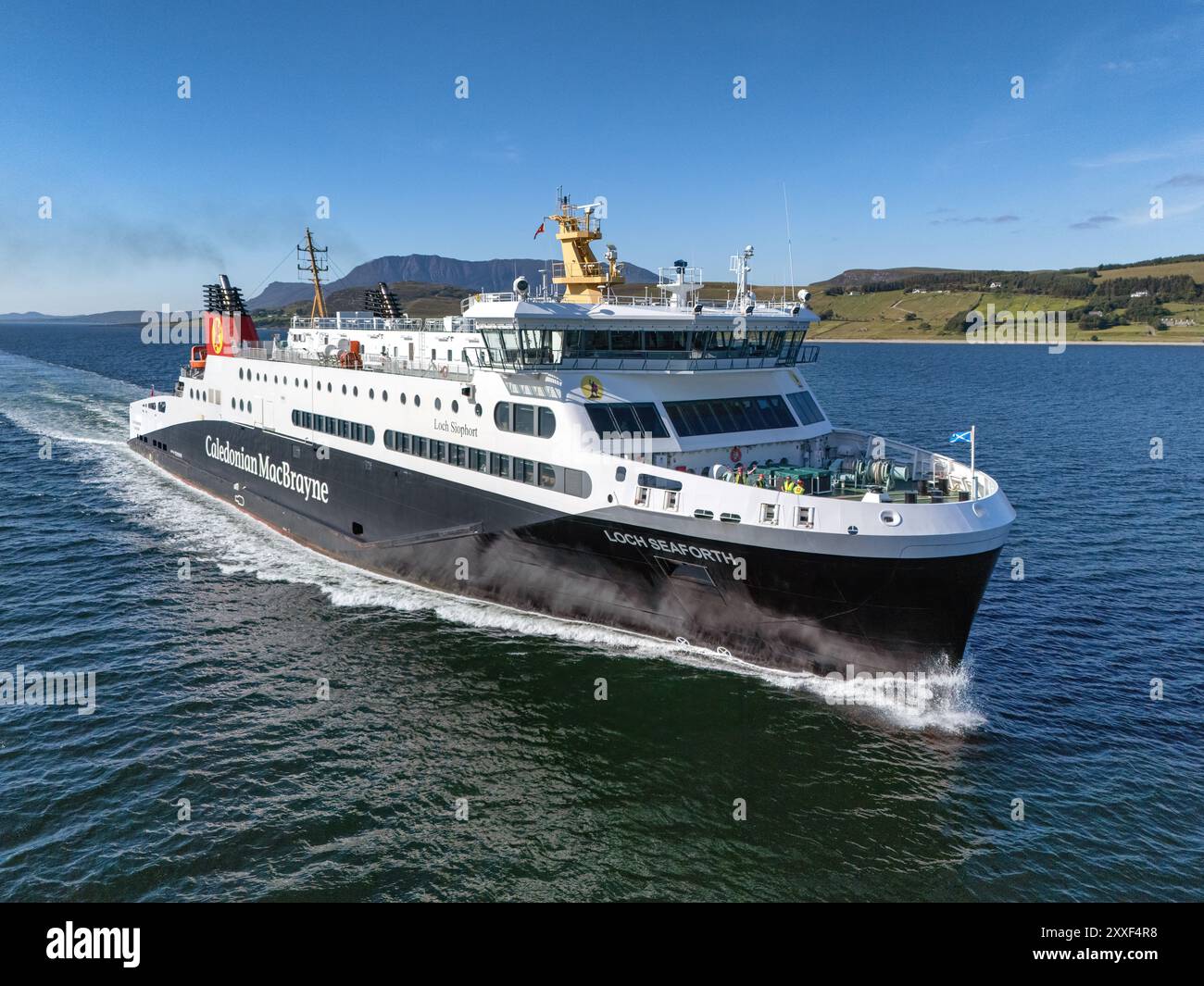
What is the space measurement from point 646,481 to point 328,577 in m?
15.2

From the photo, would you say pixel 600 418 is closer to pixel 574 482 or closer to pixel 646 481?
pixel 574 482

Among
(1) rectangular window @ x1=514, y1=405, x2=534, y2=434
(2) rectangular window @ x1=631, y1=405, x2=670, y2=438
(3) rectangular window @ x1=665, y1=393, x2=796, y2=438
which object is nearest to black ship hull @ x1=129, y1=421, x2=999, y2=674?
(1) rectangular window @ x1=514, y1=405, x2=534, y2=434

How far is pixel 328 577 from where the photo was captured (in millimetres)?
30359

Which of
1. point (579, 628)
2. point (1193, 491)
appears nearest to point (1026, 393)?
point (1193, 491)

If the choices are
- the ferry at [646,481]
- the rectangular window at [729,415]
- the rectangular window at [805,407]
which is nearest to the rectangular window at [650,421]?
the ferry at [646,481]

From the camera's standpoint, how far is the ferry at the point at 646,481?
19.6 metres

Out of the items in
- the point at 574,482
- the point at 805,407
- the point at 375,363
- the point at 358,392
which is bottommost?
the point at 574,482

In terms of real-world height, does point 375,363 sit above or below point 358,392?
above

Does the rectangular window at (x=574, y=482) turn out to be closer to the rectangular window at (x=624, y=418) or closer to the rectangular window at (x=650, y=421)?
the rectangular window at (x=624, y=418)

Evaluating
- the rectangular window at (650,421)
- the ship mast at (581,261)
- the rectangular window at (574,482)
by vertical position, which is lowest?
the rectangular window at (574,482)

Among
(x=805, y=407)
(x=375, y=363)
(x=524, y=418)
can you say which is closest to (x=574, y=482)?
(x=524, y=418)

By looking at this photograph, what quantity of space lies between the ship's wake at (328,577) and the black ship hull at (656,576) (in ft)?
1.36
